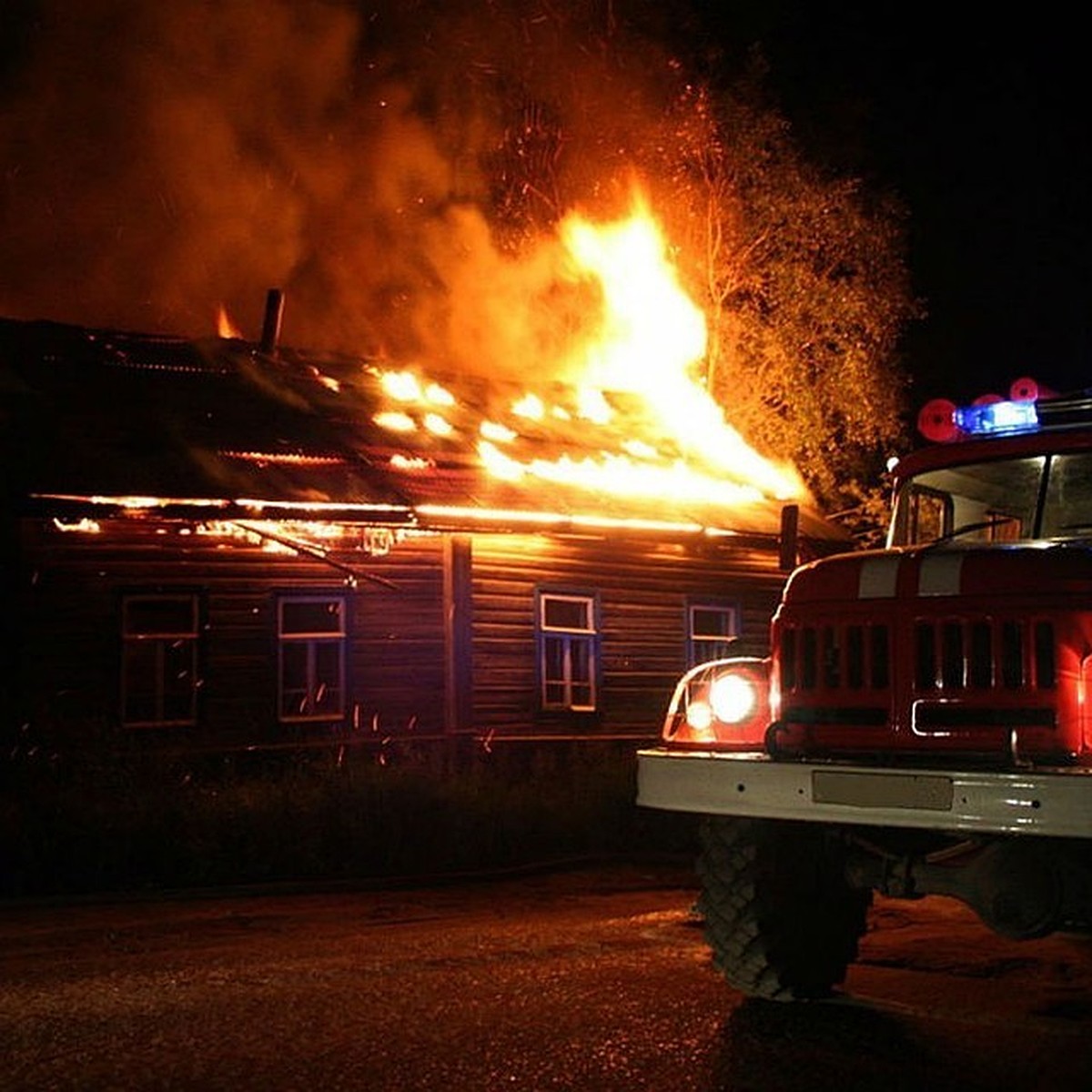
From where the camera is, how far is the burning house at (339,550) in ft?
53.9

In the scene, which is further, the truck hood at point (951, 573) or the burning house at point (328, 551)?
the burning house at point (328, 551)

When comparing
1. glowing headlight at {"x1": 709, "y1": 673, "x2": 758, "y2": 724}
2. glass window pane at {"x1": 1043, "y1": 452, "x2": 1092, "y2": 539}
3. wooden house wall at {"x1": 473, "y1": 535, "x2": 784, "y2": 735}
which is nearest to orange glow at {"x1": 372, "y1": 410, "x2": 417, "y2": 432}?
wooden house wall at {"x1": 473, "y1": 535, "x2": 784, "y2": 735}

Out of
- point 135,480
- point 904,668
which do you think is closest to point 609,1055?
point 904,668

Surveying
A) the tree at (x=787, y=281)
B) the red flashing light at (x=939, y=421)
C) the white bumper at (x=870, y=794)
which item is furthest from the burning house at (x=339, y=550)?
the red flashing light at (x=939, y=421)

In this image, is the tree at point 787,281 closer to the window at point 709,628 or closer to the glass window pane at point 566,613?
the window at point 709,628

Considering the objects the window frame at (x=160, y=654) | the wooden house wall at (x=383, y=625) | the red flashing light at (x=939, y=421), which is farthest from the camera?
the window frame at (x=160, y=654)

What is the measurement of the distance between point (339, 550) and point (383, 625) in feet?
3.83

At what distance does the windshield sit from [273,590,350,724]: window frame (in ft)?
36.6

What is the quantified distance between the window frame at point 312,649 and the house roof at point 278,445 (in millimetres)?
1696

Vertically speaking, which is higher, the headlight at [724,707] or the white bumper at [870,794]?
→ the headlight at [724,707]

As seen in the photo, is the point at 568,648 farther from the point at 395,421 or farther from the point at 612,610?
the point at 395,421

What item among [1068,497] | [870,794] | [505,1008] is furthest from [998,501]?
[505,1008]

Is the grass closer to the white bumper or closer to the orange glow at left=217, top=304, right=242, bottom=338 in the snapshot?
the white bumper

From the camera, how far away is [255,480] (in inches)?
651
